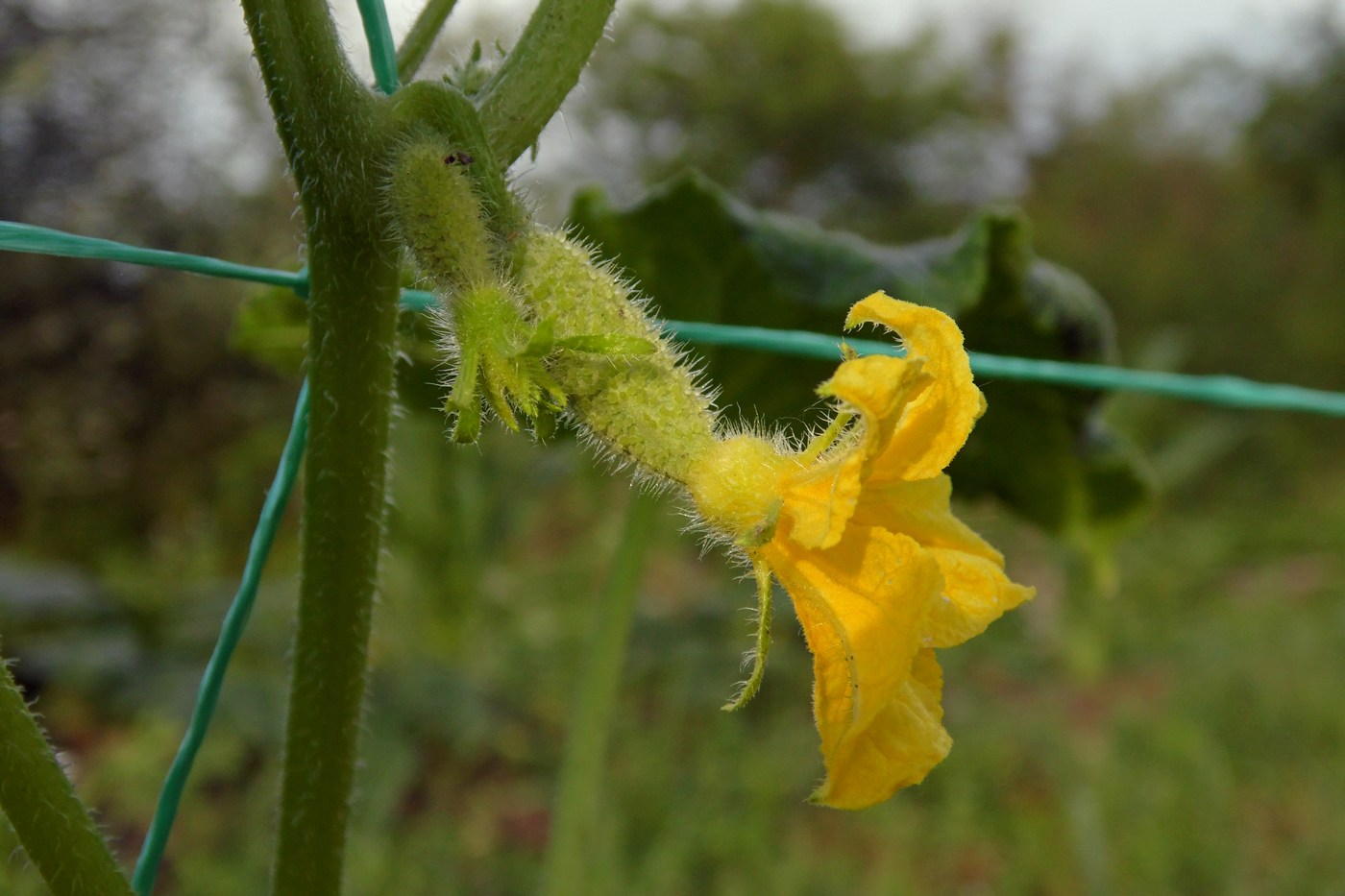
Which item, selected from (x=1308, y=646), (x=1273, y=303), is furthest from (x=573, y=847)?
(x=1273, y=303)

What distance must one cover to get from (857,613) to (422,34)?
1.35ft

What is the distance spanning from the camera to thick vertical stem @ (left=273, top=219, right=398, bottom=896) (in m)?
0.56

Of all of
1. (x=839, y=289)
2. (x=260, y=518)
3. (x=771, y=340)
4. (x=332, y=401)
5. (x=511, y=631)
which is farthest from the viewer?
(x=511, y=631)

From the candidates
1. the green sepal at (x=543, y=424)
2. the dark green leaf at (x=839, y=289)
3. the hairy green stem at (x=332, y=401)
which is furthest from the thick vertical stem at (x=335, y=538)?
the dark green leaf at (x=839, y=289)

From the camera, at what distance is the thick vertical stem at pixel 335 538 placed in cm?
56

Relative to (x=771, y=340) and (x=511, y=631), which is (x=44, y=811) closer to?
(x=771, y=340)

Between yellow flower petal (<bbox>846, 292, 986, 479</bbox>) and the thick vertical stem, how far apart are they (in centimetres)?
24

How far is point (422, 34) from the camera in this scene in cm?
65

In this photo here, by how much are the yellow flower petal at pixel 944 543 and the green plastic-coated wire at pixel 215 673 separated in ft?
1.09

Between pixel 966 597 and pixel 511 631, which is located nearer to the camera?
pixel 966 597

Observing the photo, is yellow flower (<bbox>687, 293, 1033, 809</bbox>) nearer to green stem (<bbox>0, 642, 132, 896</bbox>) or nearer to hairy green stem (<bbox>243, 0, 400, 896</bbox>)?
hairy green stem (<bbox>243, 0, 400, 896</bbox>)

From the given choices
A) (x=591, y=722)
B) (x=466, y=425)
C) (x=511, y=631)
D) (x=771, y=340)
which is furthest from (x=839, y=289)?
(x=511, y=631)

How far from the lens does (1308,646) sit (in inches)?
183

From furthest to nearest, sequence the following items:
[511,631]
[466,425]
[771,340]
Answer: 1. [511,631]
2. [771,340]
3. [466,425]
